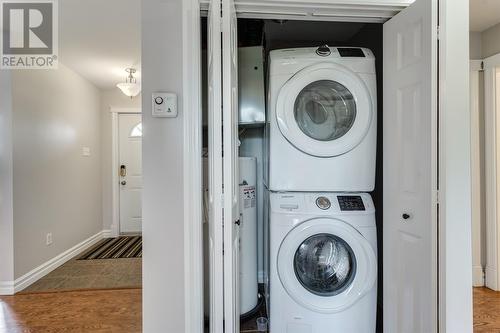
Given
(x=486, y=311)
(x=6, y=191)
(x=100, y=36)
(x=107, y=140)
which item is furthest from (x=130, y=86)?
(x=486, y=311)

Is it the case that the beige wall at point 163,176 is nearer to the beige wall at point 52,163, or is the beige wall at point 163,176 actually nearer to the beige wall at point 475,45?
the beige wall at point 52,163

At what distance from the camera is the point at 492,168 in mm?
2434

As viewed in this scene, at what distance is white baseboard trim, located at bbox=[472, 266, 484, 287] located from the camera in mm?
2512

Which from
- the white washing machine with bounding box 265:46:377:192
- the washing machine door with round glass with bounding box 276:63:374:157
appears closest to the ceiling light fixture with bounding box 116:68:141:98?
the white washing machine with bounding box 265:46:377:192

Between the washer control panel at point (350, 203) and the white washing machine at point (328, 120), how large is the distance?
0.16 feet

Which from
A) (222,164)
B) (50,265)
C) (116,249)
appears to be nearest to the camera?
(222,164)

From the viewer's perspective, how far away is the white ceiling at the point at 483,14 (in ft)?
6.76

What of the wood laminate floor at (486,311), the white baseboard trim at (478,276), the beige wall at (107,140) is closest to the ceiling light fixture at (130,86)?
the beige wall at (107,140)

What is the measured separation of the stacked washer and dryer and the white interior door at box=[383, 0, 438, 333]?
10cm

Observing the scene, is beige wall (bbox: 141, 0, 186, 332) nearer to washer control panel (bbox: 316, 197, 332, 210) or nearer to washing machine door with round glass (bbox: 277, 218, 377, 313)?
washing machine door with round glass (bbox: 277, 218, 377, 313)

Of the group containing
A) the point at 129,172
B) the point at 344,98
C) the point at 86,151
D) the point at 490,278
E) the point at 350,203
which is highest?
the point at 344,98

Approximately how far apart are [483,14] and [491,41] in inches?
14.3

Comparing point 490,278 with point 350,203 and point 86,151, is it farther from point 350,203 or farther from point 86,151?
point 86,151

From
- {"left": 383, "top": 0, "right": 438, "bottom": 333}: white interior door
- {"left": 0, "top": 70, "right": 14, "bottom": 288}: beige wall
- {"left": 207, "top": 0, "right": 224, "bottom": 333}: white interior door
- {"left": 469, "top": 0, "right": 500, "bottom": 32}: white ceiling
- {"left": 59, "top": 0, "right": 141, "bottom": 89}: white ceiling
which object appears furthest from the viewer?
{"left": 0, "top": 70, "right": 14, "bottom": 288}: beige wall
